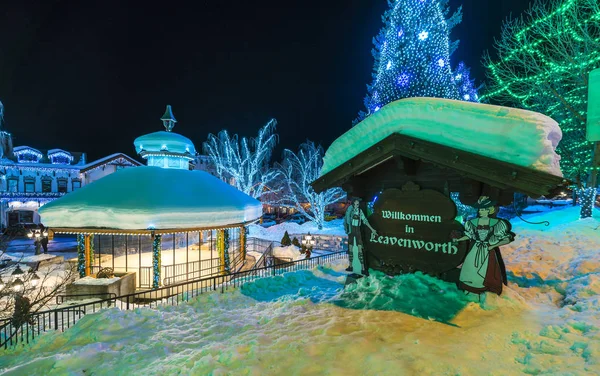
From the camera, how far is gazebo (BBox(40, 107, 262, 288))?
1130cm

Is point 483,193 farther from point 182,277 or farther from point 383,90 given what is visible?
point 383,90

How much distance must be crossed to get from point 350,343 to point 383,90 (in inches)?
743

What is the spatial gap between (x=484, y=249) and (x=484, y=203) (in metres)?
0.90

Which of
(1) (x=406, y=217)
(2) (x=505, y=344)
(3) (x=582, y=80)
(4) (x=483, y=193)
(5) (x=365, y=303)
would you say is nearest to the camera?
(2) (x=505, y=344)

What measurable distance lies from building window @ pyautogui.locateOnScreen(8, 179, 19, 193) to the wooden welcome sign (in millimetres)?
44053

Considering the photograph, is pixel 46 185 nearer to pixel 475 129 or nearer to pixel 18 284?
pixel 18 284

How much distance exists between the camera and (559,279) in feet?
21.7

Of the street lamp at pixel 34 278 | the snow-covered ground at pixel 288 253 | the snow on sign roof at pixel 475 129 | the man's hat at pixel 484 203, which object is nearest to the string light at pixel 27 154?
the street lamp at pixel 34 278

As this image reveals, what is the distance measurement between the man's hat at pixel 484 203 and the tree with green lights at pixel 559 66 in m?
10.6

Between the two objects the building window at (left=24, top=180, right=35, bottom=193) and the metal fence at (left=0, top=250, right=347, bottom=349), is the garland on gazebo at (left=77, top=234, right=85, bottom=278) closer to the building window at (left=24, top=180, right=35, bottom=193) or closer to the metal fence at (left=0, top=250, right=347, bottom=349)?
the metal fence at (left=0, top=250, right=347, bottom=349)

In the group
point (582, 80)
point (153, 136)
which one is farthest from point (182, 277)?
point (582, 80)

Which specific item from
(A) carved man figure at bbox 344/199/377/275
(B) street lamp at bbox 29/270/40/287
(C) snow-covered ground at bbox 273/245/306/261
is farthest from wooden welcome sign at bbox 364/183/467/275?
(B) street lamp at bbox 29/270/40/287

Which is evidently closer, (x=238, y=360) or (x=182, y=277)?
(x=238, y=360)

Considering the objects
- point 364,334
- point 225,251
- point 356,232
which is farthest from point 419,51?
point 364,334
